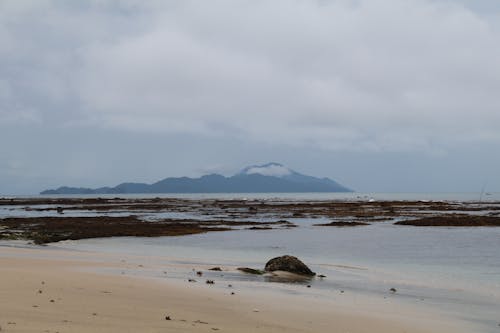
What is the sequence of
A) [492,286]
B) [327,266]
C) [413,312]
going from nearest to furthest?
[413,312] < [492,286] < [327,266]

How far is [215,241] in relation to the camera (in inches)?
1379

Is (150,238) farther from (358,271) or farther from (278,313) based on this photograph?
(278,313)

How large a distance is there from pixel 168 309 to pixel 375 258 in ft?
53.1

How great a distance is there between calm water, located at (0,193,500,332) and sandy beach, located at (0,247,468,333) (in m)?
1.82

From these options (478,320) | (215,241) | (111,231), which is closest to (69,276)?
(478,320)

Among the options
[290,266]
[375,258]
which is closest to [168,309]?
[290,266]

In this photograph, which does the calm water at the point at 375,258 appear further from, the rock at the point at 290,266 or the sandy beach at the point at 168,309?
the sandy beach at the point at 168,309

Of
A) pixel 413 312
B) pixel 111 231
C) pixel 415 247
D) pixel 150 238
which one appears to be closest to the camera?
pixel 413 312

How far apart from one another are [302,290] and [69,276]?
6606 mm

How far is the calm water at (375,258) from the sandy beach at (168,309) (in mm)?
1821

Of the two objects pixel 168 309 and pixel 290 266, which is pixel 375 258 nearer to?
pixel 290 266

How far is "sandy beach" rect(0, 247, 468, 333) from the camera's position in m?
9.18

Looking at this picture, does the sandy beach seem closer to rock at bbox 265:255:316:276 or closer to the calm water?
the calm water

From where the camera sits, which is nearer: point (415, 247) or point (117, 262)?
point (117, 262)
